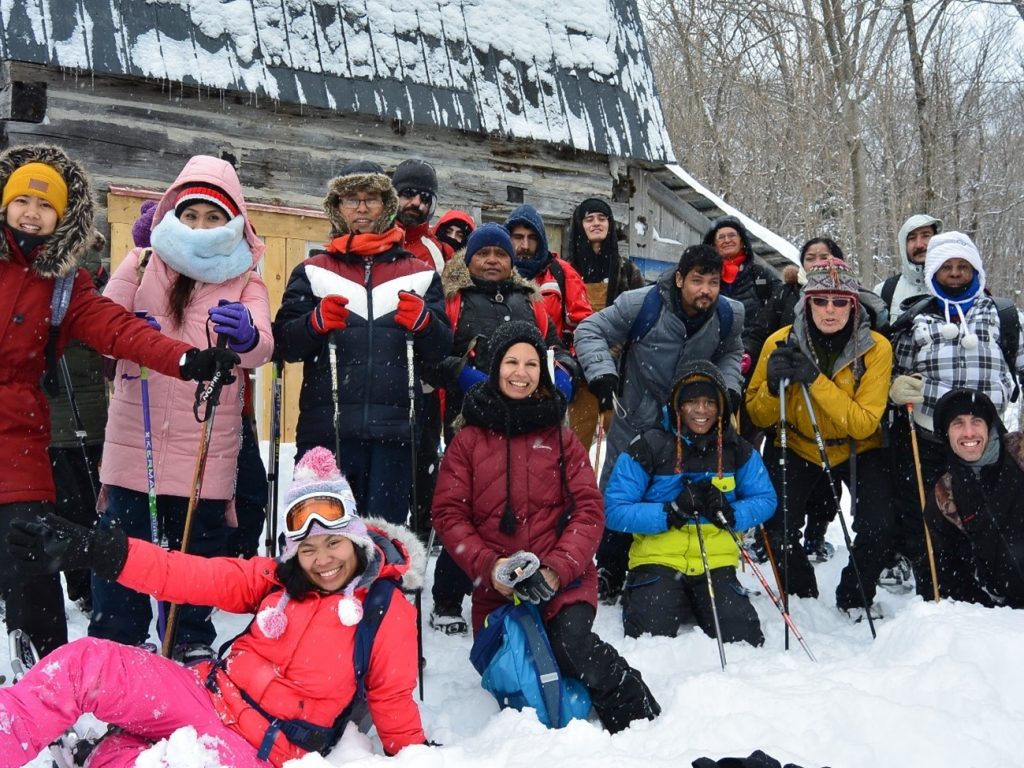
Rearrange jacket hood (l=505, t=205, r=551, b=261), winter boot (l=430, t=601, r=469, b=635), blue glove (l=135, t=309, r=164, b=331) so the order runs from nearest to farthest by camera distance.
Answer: blue glove (l=135, t=309, r=164, b=331), winter boot (l=430, t=601, r=469, b=635), jacket hood (l=505, t=205, r=551, b=261)

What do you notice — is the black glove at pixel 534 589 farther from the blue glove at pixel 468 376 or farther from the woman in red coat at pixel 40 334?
the woman in red coat at pixel 40 334

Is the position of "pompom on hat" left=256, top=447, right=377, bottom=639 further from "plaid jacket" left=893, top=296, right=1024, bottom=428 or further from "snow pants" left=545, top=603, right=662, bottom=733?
"plaid jacket" left=893, top=296, right=1024, bottom=428

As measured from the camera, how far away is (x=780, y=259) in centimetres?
1186

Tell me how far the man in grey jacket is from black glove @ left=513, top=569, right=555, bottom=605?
58.0 inches

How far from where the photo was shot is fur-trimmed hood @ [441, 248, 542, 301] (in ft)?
16.0

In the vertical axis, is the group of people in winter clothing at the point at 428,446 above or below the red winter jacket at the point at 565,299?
below

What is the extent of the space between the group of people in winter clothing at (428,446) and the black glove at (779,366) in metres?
0.02

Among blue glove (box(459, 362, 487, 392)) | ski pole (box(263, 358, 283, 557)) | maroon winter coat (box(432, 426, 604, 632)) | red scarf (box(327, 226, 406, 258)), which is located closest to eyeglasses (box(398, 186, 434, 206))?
red scarf (box(327, 226, 406, 258))

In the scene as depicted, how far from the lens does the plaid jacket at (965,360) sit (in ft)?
16.1

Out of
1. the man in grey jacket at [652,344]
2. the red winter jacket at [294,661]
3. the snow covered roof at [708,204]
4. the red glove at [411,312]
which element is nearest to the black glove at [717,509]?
the man in grey jacket at [652,344]

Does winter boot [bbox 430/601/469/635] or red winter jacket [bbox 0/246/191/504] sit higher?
red winter jacket [bbox 0/246/191/504]

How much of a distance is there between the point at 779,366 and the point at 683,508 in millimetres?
963

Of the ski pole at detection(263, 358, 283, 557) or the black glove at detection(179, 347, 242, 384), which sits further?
the ski pole at detection(263, 358, 283, 557)

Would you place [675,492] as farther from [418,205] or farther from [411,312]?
[418,205]
